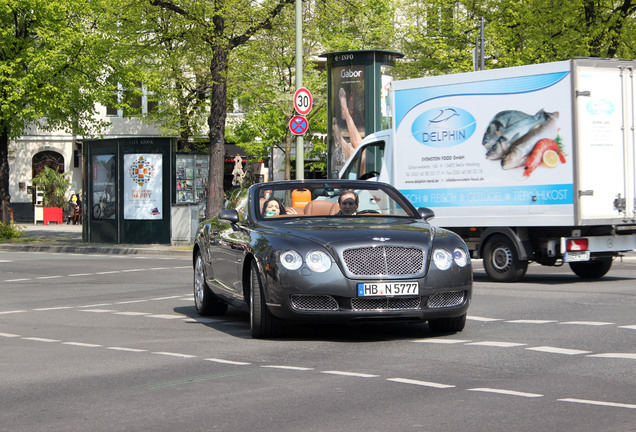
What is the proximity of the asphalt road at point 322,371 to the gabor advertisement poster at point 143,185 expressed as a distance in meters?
16.1

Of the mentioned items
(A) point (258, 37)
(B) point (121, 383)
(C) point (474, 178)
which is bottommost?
(B) point (121, 383)

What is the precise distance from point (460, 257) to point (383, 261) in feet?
2.50

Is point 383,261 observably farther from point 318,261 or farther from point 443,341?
point 443,341

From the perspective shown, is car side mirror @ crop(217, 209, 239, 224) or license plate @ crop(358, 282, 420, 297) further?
car side mirror @ crop(217, 209, 239, 224)

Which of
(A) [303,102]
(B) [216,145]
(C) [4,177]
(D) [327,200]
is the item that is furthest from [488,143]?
(C) [4,177]

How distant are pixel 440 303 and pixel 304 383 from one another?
96.8 inches

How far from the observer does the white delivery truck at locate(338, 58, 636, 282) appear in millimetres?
14914

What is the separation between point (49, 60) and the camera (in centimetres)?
3138

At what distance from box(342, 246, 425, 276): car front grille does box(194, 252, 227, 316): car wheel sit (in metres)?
3.09

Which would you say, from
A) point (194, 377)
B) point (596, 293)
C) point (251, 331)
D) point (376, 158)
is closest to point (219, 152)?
point (376, 158)

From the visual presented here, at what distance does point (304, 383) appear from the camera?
6.97 metres

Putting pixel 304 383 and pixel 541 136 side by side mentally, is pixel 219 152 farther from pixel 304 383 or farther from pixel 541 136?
pixel 304 383

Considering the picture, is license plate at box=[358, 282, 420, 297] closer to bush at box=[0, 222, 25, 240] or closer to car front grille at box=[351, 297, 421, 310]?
car front grille at box=[351, 297, 421, 310]

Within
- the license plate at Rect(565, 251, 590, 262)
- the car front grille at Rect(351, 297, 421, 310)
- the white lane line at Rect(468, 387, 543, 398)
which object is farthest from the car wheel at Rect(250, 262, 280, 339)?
the license plate at Rect(565, 251, 590, 262)
